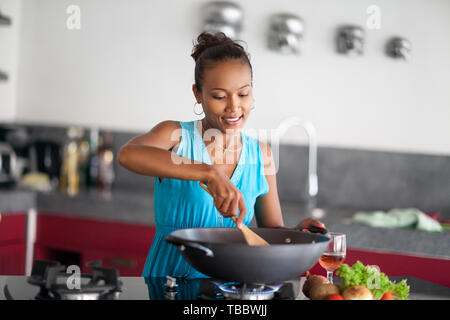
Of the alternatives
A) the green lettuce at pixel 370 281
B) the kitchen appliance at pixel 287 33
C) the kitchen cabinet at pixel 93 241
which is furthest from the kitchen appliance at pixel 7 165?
the green lettuce at pixel 370 281

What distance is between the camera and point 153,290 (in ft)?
3.90

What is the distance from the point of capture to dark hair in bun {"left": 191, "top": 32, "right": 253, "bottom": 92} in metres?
1.40

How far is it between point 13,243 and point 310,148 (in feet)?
5.30

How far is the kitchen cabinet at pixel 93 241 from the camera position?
9.64 feet

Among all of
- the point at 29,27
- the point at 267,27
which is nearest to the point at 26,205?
the point at 29,27

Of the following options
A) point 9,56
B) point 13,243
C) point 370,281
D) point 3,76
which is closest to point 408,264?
point 370,281

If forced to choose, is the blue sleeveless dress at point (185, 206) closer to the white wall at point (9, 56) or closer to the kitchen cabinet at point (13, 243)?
the kitchen cabinet at point (13, 243)

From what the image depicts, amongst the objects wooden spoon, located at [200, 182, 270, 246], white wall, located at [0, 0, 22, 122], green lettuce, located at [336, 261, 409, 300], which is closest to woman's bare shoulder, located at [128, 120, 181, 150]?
wooden spoon, located at [200, 182, 270, 246]

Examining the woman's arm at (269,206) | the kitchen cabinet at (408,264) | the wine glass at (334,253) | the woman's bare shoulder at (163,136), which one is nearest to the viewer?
the wine glass at (334,253)

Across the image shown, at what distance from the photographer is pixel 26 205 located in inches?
122

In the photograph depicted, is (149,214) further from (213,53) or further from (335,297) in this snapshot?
(335,297)

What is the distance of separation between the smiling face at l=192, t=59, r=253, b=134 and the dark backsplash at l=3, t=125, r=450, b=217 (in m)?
1.86

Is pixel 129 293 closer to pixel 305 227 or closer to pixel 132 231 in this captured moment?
pixel 305 227

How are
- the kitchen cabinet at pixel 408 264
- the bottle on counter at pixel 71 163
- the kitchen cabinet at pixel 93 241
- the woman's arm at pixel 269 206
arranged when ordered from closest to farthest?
the woman's arm at pixel 269 206 → the kitchen cabinet at pixel 408 264 → the kitchen cabinet at pixel 93 241 → the bottle on counter at pixel 71 163
